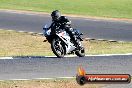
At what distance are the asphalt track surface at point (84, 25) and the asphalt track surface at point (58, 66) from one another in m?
9.03

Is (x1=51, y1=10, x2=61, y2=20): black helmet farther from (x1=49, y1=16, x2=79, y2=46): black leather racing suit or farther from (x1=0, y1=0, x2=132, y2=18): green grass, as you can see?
(x1=0, y1=0, x2=132, y2=18): green grass

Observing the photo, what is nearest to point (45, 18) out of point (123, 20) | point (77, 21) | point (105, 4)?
point (77, 21)

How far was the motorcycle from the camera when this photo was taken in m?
16.6

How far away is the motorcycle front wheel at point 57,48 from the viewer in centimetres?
1655

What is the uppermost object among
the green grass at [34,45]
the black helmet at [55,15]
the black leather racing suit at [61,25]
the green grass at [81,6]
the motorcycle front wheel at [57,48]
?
the black helmet at [55,15]

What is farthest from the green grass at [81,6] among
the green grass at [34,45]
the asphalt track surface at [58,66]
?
the asphalt track surface at [58,66]

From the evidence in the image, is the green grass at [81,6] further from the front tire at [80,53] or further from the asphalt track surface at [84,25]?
the front tire at [80,53]

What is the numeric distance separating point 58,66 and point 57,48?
1785mm

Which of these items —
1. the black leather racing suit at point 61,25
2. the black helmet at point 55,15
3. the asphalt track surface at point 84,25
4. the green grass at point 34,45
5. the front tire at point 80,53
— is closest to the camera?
the black helmet at point 55,15

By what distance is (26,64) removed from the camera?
1505cm

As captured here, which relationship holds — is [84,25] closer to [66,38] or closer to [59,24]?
[66,38]

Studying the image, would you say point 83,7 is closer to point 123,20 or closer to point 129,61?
point 123,20

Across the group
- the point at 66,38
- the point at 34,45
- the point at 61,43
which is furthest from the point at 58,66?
the point at 34,45

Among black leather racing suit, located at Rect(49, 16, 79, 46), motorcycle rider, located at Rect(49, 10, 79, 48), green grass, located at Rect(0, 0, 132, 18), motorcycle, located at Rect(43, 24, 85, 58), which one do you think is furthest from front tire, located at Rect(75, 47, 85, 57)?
green grass, located at Rect(0, 0, 132, 18)
